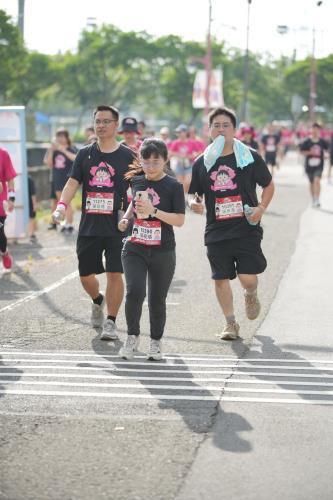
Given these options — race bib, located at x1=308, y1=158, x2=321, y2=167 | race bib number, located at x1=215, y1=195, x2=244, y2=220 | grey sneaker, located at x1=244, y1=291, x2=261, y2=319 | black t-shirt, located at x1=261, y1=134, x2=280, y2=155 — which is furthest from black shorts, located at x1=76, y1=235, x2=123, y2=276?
black t-shirt, located at x1=261, y1=134, x2=280, y2=155

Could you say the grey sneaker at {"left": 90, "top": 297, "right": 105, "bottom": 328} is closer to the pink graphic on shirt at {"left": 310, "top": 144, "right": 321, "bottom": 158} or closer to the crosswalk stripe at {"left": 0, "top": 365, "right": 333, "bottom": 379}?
the crosswalk stripe at {"left": 0, "top": 365, "right": 333, "bottom": 379}

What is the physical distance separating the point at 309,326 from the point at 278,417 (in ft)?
11.1

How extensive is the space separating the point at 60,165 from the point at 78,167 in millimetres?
10166

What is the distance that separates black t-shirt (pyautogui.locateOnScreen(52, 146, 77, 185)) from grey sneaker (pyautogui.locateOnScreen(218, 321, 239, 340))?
10359 mm

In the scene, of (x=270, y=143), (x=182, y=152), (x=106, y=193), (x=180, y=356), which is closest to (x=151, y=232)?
(x=180, y=356)

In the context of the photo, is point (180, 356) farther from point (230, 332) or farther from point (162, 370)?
point (230, 332)

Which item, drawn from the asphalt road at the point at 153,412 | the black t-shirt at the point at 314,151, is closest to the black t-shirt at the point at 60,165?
the black t-shirt at the point at 314,151

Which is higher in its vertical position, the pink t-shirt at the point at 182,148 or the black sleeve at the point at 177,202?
the black sleeve at the point at 177,202

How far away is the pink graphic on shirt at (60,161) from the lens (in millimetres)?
19078

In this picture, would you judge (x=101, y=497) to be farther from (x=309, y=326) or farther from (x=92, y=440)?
(x=309, y=326)

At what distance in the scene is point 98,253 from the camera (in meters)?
9.27

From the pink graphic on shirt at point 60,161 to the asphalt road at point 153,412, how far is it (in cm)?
818

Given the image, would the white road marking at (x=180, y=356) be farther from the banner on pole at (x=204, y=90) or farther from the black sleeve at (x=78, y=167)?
the banner on pole at (x=204, y=90)

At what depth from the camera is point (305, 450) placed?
5758 millimetres
